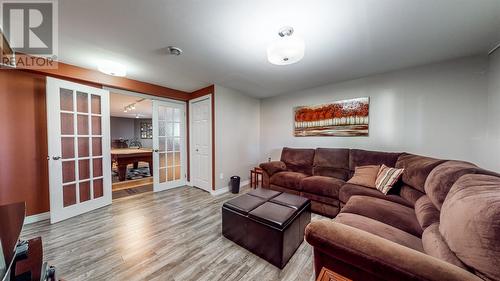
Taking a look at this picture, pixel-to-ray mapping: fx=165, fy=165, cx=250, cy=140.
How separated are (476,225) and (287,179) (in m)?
2.28

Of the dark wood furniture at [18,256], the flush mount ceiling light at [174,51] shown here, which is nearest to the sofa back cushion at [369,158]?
the flush mount ceiling light at [174,51]

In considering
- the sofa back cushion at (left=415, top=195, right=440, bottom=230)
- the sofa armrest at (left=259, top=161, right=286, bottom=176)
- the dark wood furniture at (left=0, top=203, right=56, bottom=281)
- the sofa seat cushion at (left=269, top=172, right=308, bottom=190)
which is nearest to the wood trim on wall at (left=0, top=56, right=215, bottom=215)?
the dark wood furniture at (left=0, top=203, right=56, bottom=281)

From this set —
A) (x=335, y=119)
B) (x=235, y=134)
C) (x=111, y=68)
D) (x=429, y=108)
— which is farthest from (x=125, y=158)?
(x=429, y=108)

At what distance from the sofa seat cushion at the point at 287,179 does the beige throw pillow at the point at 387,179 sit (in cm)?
106

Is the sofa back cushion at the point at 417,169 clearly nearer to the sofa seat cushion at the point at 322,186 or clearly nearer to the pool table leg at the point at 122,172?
the sofa seat cushion at the point at 322,186

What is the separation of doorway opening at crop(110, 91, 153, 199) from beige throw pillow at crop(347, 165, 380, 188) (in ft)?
12.9

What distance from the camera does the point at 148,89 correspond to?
3.27 m

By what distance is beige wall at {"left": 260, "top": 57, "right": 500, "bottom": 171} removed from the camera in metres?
2.11

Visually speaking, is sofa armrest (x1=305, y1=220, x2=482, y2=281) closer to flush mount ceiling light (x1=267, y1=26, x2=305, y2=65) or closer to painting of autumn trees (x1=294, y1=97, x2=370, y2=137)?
flush mount ceiling light (x1=267, y1=26, x2=305, y2=65)

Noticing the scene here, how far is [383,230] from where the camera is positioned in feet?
4.14

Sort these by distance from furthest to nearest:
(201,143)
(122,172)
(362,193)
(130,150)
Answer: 1. (130,150)
2. (122,172)
3. (201,143)
4. (362,193)

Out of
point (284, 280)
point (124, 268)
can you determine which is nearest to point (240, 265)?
point (284, 280)

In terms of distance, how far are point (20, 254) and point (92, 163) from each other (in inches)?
90.3

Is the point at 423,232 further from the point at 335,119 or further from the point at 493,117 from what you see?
the point at 335,119
